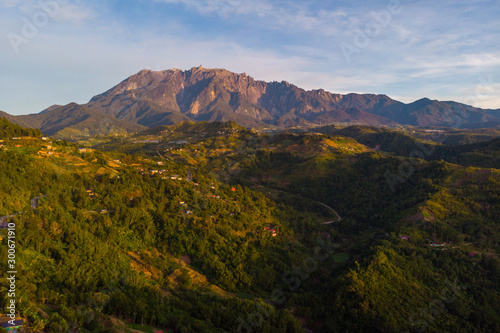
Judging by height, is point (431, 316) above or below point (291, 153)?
below

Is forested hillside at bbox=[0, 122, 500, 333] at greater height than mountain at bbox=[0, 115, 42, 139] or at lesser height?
lesser

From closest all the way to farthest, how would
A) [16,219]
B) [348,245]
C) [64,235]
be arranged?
[16,219], [64,235], [348,245]

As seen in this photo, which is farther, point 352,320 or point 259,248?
point 259,248

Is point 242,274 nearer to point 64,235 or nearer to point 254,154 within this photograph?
point 64,235

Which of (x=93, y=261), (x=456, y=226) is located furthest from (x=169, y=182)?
(x=456, y=226)

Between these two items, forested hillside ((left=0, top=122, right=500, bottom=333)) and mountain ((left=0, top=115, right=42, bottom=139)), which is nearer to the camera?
forested hillside ((left=0, top=122, right=500, bottom=333))

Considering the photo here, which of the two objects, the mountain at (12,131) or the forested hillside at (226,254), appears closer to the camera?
the forested hillside at (226,254)

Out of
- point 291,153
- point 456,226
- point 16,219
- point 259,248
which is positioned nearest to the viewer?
point 16,219

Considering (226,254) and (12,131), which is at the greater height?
(12,131)

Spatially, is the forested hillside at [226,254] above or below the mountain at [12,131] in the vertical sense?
below

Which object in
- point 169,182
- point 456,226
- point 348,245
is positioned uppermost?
point 169,182

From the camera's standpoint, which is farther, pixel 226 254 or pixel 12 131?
pixel 12 131
